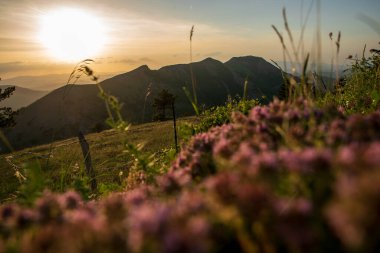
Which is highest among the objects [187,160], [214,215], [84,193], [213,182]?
[213,182]

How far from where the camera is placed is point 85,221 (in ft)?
5.75

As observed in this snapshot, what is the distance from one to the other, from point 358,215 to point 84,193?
434 cm

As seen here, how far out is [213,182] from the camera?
1614mm

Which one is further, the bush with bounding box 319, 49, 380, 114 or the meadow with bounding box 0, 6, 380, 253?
the bush with bounding box 319, 49, 380, 114

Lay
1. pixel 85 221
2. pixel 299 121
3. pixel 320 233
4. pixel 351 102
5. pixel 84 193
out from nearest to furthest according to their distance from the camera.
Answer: pixel 320 233
pixel 85 221
pixel 299 121
pixel 84 193
pixel 351 102

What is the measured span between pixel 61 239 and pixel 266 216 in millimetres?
888

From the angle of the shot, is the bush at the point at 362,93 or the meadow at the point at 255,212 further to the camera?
the bush at the point at 362,93

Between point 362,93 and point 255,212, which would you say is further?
point 362,93

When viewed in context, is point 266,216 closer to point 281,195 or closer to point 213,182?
point 213,182

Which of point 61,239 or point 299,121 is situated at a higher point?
point 299,121

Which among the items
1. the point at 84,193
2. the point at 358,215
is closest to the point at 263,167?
the point at 358,215

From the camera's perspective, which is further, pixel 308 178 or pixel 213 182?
pixel 308 178

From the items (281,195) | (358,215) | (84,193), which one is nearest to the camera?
(358,215)

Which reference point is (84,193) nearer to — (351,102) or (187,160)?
(187,160)
